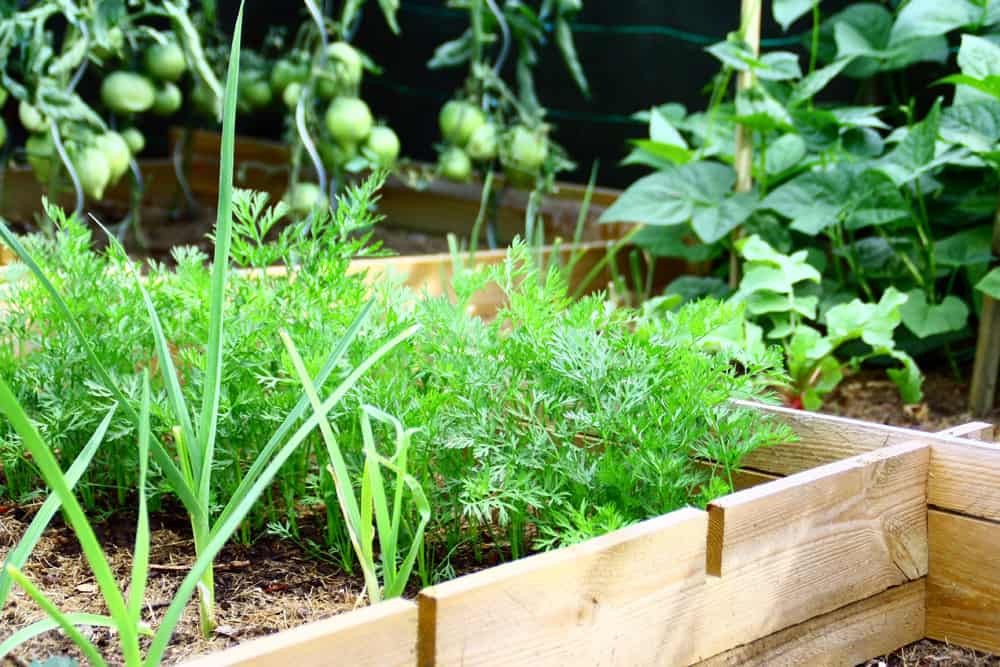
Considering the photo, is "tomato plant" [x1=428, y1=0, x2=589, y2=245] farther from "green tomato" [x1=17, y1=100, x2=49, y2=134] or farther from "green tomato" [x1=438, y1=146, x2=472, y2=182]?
"green tomato" [x1=17, y1=100, x2=49, y2=134]

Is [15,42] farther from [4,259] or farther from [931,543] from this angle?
[931,543]

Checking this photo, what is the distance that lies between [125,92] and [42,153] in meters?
0.24

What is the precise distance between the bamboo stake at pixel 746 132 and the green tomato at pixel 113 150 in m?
1.24

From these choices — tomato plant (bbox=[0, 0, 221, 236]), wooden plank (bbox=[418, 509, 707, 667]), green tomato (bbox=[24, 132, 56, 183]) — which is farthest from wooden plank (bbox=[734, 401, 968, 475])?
green tomato (bbox=[24, 132, 56, 183])

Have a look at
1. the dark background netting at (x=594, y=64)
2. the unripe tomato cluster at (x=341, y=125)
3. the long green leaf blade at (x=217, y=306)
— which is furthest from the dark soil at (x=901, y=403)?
the long green leaf blade at (x=217, y=306)

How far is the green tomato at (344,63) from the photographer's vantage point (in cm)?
262

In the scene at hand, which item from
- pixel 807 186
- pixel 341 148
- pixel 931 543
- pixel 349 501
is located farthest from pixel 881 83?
pixel 349 501

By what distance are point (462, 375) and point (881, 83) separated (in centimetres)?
176

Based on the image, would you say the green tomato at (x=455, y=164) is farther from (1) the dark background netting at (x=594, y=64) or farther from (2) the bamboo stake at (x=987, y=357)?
(2) the bamboo stake at (x=987, y=357)

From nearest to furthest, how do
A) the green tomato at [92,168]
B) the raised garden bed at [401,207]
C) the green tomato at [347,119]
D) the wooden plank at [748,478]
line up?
the wooden plank at [748,478] → the green tomato at [92,168] → the green tomato at [347,119] → the raised garden bed at [401,207]

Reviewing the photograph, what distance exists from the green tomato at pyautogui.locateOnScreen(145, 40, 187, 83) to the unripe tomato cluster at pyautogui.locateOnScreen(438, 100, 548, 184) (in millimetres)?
643

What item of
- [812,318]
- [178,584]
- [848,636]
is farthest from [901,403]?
[178,584]

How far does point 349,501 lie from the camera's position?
3.20ft

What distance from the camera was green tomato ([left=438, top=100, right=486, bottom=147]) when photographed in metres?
2.77
